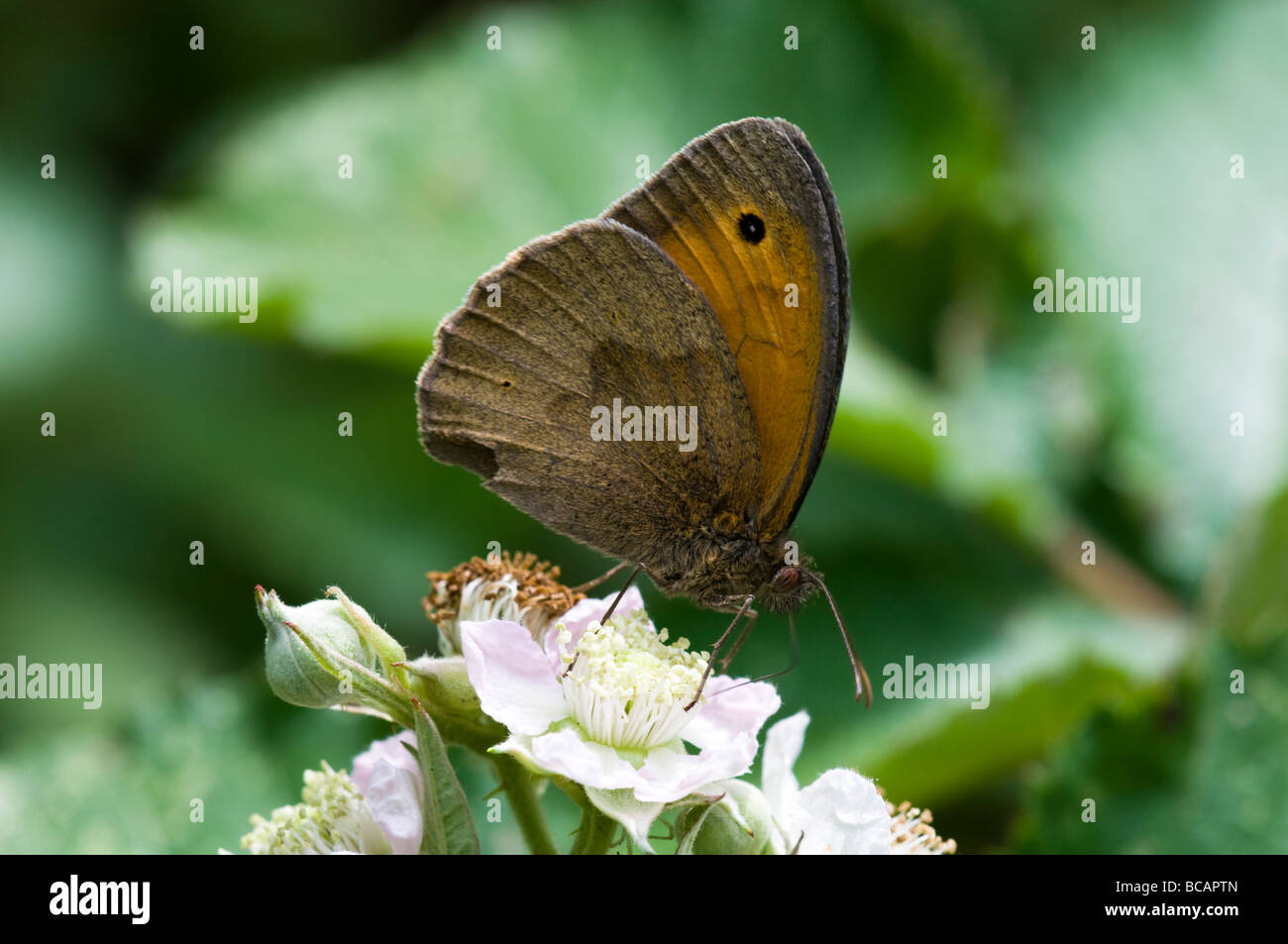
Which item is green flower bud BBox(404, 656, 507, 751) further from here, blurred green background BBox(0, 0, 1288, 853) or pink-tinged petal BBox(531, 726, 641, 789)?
blurred green background BBox(0, 0, 1288, 853)

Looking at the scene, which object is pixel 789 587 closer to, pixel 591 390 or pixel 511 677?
pixel 591 390

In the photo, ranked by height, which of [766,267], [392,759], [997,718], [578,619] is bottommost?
[997,718]

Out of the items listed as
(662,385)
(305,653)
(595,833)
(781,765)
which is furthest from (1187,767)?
(305,653)

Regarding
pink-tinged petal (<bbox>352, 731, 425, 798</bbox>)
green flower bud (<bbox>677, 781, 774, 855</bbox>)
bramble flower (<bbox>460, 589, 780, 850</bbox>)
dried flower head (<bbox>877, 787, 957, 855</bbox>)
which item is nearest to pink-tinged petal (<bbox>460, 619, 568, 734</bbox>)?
bramble flower (<bbox>460, 589, 780, 850</bbox>)

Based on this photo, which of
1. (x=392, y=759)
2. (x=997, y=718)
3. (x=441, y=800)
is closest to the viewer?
(x=441, y=800)

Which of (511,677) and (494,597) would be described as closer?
(511,677)
